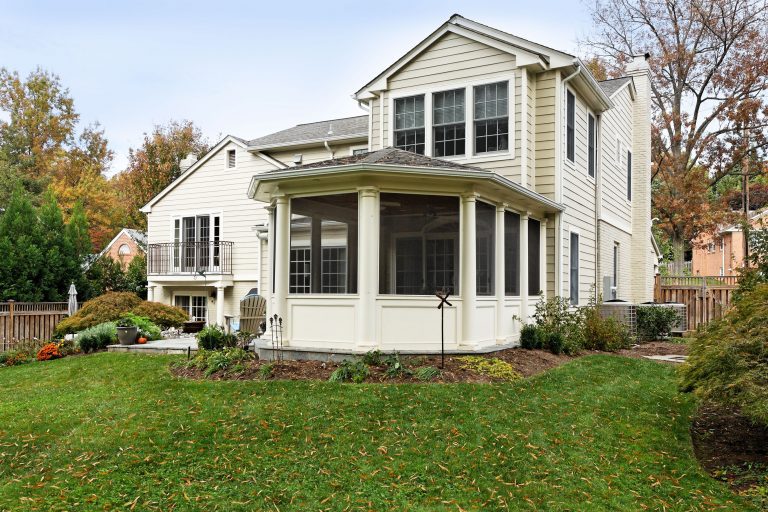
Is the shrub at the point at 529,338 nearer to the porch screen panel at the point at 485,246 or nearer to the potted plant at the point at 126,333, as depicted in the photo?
the porch screen panel at the point at 485,246

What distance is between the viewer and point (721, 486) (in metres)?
5.28

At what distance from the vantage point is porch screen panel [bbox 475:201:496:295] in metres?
9.55

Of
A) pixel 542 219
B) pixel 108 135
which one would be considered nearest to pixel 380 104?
pixel 542 219

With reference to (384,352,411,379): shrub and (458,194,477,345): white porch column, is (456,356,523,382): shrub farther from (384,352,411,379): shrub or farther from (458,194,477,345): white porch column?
(384,352,411,379): shrub

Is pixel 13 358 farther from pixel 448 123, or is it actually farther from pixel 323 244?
pixel 448 123

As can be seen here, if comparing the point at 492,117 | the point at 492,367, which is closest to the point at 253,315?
the point at 492,367

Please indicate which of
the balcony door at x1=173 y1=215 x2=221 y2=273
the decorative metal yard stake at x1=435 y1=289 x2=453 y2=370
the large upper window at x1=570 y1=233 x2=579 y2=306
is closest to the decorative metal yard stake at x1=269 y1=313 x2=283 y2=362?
the decorative metal yard stake at x1=435 y1=289 x2=453 y2=370

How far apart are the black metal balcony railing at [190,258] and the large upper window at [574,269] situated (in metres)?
11.0

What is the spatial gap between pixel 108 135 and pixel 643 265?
A: 31.2 meters

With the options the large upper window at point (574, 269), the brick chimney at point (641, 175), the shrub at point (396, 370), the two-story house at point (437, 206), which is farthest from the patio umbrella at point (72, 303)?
the brick chimney at point (641, 175)

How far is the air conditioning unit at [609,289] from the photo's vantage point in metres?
15.1

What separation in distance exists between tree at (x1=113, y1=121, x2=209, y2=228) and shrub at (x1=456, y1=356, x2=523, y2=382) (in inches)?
996

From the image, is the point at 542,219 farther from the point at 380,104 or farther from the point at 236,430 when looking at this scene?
the point at 236,430

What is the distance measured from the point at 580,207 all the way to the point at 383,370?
7310 millimetres
